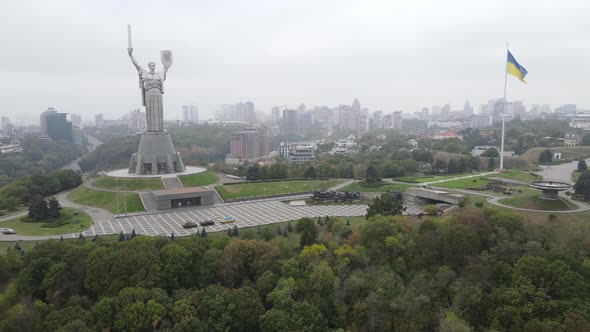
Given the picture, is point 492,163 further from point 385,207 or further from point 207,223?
point 207,223

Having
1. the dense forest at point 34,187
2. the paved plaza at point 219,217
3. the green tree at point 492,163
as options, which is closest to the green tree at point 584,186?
the paved plaza at point 219,217

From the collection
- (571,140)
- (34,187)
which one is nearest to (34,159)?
(34,187)

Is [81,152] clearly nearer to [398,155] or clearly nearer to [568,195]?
[398,155]

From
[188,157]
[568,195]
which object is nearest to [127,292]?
[568,195]

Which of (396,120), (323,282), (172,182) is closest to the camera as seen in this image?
(323,282)

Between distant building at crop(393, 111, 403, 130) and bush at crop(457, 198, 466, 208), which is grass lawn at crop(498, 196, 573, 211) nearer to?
bush at crop(457, 198, 466, 208)

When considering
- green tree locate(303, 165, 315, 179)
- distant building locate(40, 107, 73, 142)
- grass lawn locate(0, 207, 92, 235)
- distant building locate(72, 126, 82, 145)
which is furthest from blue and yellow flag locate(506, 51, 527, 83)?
distant building locate(72, 126, 82, 145)

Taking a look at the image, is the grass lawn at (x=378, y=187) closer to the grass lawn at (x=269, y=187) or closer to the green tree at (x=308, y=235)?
the grass lawn at (x=269, y=187)
